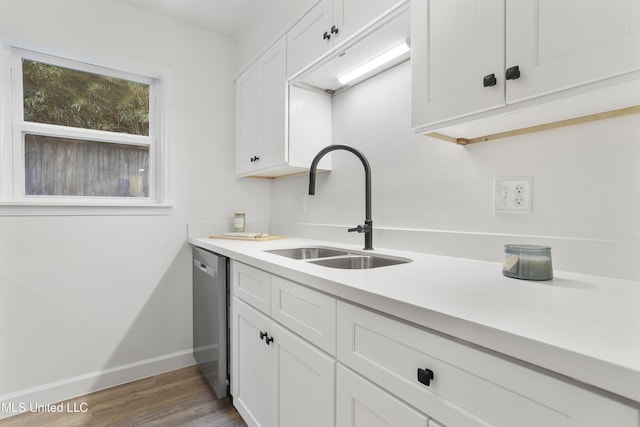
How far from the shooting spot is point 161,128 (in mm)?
2199

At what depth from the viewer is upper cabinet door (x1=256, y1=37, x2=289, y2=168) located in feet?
5.97

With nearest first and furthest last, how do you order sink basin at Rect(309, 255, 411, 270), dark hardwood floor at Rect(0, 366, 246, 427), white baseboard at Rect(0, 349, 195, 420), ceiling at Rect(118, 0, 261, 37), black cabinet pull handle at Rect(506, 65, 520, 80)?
black cabinet pull handle at Rect(506, 65, 520, 80) < sink basin at Rect(309, 255, 411, 270) < dark hardwood floor at Rect(0, 366, 246, 427) < white baseboard at Rect(0, 349, 195, 420) < ceiling at Rect(118, 0, 261, 37)

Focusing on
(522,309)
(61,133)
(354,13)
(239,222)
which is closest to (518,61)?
(522,309)

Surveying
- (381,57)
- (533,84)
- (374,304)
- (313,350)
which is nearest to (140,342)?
(313,350)

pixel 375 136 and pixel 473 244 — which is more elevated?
pixel 375 136

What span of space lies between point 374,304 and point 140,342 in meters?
2.01

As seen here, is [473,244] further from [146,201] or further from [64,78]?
[64,78]

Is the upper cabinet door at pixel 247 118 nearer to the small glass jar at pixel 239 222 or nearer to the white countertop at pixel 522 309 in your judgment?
the small glass jar at pixel 239 222

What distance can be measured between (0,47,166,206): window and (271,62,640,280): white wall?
4.21 feet

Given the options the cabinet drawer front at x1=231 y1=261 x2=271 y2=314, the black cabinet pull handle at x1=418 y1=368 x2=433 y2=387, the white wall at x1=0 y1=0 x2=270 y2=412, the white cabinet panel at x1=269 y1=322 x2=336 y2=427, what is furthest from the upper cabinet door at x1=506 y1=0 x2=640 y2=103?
the white wall at x1=0 y1=0 x2=270 y2=412

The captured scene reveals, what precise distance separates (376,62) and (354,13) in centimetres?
26

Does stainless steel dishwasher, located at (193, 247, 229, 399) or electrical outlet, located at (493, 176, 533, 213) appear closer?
A: electrical outlet, located at (493, 176, 533, 213)

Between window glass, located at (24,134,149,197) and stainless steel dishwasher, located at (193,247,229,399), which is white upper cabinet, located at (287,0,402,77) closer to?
stainless steel dishwasher, located at (193,247,229,399)

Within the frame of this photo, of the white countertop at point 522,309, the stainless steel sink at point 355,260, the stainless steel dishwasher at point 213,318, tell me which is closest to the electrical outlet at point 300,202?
the stainless steel sink at point 355,260
